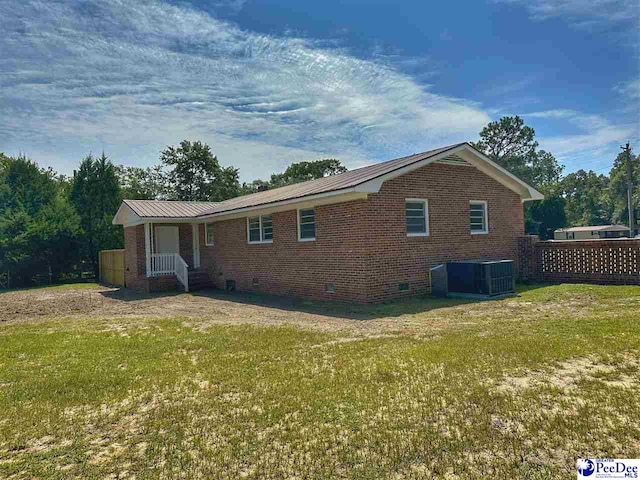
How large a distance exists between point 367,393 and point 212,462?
1.78 meters

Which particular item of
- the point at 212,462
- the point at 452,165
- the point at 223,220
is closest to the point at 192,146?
the point at 223,220

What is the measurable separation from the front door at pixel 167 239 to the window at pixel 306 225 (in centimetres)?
889

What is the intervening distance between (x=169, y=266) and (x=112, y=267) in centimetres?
595

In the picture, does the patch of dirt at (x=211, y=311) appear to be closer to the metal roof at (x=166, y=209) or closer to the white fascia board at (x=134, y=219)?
the white fascia board at (x=134, y=219)

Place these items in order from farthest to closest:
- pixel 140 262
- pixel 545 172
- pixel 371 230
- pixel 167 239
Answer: pixel 545 172 < pixel 167 239 < pixel 140 262 < pixel 371 230

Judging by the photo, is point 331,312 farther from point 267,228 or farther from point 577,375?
point 577,375

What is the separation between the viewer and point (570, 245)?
13.6m

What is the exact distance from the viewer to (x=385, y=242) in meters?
11.5

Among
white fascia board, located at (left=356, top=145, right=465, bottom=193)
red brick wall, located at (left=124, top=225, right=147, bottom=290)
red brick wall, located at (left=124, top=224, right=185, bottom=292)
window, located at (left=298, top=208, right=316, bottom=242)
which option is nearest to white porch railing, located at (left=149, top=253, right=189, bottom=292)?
red brick wall, located at (left=124, top=224, right=185, bottom=292)

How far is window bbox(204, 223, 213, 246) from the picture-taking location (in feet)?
63.2

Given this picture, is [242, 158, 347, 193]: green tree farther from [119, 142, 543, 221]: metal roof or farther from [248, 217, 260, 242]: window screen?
[248, 217, 260, 242]: window screen

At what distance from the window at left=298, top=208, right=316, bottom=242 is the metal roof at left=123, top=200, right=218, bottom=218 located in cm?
769

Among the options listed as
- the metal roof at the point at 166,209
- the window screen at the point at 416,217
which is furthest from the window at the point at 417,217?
the metal roof at the point at 166,209

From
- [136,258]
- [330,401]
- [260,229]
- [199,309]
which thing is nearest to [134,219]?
[136,258]
